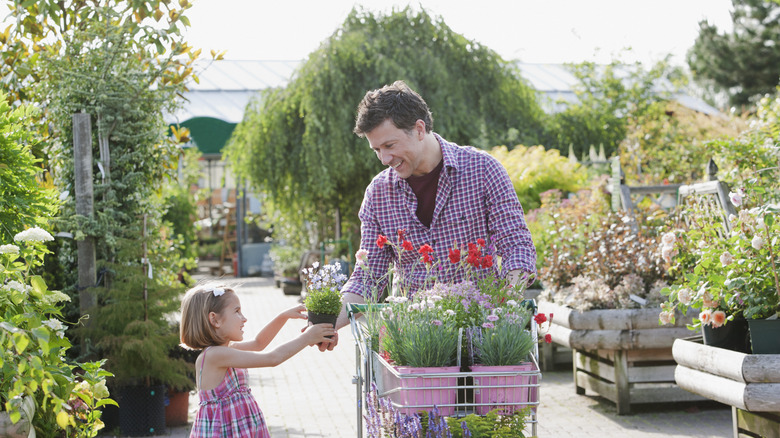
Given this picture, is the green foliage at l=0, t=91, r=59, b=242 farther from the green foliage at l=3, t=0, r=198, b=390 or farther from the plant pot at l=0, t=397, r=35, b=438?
the green foliage at l=3, t=0, r=198, b=390

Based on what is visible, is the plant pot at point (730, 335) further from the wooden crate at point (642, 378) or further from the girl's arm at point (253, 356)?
the girl's arm at point (253, 356)

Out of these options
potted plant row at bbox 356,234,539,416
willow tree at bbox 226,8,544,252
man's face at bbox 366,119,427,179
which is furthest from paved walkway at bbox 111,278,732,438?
willow tree at bbox 226,8,544,252

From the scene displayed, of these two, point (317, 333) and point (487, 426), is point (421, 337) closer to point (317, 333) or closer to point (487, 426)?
point (487, 426)

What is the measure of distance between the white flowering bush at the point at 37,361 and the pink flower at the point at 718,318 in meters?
2.94

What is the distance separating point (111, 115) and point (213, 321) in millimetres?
3420

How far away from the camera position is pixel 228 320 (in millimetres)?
3438

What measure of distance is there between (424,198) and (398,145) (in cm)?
44

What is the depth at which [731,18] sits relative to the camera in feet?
100

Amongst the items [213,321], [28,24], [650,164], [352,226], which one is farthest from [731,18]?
[213,321]

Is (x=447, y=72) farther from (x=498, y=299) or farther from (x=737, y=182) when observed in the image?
(x=498, y=299)

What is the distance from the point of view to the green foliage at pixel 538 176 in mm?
10227

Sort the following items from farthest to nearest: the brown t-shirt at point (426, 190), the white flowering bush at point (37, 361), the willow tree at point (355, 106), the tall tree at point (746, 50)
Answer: the tall tree at point (746, 50)
the willow tree at point (355, 106)
the brown t-shirt at point (426, 190)
the white flowering bush at point (37, 361)

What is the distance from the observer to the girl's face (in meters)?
3.44

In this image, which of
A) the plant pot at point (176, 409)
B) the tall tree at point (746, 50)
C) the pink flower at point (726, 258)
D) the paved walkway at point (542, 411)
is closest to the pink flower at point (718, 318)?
the pink flower at point (726, 258)
